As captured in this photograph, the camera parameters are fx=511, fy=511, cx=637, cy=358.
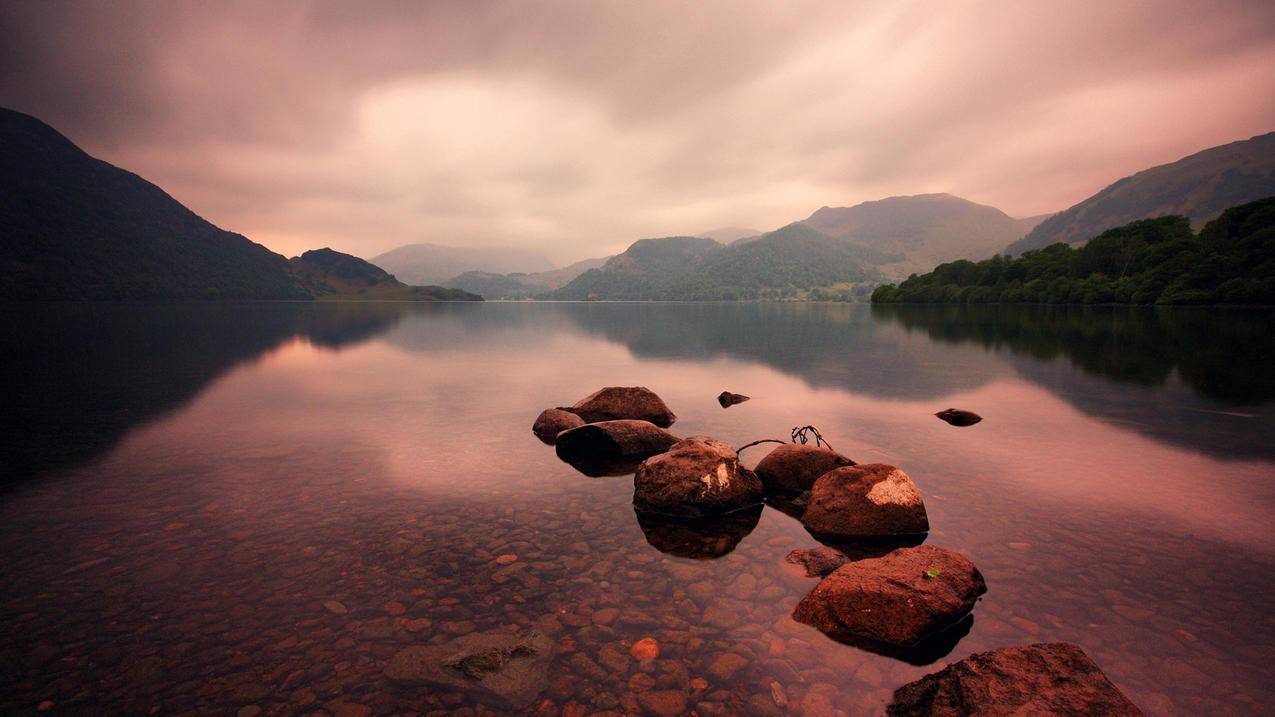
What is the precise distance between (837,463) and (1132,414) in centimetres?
1982

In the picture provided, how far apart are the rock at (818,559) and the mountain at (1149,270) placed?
465 ft

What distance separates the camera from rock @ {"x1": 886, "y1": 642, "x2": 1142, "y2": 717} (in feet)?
18.7

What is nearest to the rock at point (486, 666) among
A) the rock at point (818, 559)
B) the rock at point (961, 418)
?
the rock at point (818, 559)

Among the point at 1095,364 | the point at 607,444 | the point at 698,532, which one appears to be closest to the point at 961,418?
the point at 607,444

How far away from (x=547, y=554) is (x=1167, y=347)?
217 ft

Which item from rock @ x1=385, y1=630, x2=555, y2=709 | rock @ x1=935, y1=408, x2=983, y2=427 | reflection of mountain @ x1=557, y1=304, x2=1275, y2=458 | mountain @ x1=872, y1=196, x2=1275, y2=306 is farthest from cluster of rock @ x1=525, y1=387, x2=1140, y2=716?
mountain @ x1=872, y1=196, x2=1275, y2=306

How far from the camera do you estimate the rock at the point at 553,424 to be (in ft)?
68.7

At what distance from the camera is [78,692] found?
6.79 m

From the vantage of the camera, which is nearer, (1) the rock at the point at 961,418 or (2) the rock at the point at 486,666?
(2) the rock at the point at 486,666

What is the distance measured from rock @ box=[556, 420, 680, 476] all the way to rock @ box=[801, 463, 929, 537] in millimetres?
7117

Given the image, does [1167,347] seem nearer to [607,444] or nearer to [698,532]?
[607,444]

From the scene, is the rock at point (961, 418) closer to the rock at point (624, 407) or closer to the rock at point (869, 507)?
the rock at point (624, 407)

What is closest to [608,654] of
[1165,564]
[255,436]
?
[1165,564]

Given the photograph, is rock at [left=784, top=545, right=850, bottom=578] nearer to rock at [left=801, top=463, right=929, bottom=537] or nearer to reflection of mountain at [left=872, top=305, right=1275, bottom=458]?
rock at [left=801, top=463, right=929, bottom=537]
